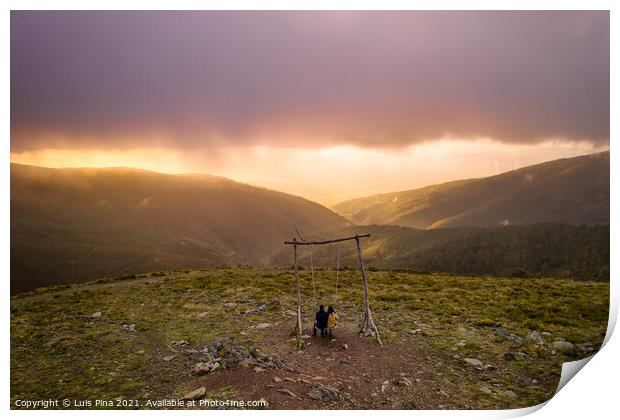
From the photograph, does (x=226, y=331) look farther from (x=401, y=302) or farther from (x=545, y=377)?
(x=545, y=377)

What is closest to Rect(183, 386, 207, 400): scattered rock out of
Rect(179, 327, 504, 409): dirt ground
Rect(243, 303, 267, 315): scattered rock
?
Rect(179, 327, 504, 409): dirt ground

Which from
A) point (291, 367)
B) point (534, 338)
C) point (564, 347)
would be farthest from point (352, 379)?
point (564, 347)

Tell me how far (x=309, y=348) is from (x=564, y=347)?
10.5 meters

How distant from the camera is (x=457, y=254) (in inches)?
3285

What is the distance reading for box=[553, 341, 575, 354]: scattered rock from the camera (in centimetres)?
1400

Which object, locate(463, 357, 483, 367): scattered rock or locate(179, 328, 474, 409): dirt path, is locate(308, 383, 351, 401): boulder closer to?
locate(179, 328, 474, 409): dirt path

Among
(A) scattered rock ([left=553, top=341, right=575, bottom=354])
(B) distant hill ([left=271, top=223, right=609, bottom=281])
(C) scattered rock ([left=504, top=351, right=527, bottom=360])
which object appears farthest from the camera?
(B) distant hill ([left=271, top=223, right=609, bottom=281])

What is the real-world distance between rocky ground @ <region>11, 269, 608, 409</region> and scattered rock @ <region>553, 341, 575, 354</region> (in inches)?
1.6

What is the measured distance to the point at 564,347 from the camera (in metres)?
14.1

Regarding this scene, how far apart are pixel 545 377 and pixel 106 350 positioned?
17.7 meters

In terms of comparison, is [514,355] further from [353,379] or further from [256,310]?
[256,310]

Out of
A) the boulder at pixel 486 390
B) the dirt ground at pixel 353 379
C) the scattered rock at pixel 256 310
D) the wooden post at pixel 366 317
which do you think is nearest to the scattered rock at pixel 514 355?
the dirt ground at pixel 353 379
